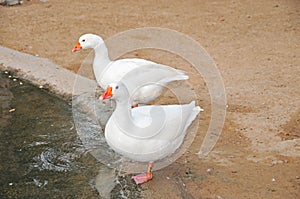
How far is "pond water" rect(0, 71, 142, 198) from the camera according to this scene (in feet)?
12.9

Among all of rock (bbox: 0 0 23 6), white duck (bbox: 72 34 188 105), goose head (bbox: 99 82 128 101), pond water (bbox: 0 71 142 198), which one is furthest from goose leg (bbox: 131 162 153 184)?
→ rock (bbox: 0 0 23 6)

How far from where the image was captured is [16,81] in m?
5.75

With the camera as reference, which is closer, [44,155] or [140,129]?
[140,129]

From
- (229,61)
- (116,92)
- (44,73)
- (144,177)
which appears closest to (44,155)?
(144,177)

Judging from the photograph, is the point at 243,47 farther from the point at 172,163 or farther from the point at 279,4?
the point at 172,163

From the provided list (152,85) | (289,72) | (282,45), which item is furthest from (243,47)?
(152,85)

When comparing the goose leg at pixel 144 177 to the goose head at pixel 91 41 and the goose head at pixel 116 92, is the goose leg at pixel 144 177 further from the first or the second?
the goose head at pixel 91 41

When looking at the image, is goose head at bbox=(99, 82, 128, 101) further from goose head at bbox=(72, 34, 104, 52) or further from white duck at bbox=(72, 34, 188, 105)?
goose head at bbox=(72, 34, 104, 52)

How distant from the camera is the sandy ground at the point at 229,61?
13.2 ft

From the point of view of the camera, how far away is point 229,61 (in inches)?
247

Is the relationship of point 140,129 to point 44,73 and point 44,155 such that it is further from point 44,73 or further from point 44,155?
point 44,73

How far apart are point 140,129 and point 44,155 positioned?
1.08 m

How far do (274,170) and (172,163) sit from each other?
85cm

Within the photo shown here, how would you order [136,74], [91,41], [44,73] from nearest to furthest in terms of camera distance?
[136,74]
[91,41]
[44,73]
